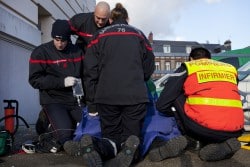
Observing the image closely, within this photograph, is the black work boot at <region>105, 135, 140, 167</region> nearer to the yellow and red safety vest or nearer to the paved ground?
the paved ground

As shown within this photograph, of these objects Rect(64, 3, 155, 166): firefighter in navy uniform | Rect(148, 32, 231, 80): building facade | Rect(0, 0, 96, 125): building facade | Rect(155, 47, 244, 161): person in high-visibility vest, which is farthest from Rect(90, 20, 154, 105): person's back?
Rect(148, 32, 231, 80): building facade

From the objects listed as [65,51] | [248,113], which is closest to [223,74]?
[65,51]

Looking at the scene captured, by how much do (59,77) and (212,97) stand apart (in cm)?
203

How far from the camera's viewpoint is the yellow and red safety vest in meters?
4.83

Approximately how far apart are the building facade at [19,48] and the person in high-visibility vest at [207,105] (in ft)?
14.9

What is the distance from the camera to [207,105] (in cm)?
487

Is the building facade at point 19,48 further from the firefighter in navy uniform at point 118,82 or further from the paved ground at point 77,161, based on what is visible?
the firefighter in navy uniform at point 118,82

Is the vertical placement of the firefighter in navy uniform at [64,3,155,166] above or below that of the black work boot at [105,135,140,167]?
above

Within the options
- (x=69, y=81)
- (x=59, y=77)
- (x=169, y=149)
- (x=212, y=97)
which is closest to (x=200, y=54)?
(x=212, y=97)

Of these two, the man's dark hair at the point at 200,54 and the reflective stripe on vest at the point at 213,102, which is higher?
the man's dark hair at the point at 200,54

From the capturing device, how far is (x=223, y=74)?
503 centimetres

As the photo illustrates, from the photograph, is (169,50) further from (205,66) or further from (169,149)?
(169,149)

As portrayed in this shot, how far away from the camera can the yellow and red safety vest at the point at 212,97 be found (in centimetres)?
483

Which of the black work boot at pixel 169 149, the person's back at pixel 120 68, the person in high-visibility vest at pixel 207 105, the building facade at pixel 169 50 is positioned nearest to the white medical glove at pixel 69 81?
the person's back at pixel 120 68
